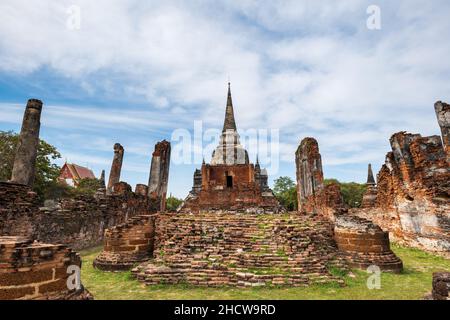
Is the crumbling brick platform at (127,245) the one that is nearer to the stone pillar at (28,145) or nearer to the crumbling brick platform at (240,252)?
the crumbling brick platform at (240,252)

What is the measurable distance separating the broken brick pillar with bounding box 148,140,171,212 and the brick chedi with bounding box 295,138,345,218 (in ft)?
26.1

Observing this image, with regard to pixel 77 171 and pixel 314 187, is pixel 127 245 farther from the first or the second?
pixel 77 171

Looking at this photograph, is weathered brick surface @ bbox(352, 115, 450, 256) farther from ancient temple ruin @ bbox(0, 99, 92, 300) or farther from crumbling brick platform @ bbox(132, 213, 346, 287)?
ancient temple ruin @ bbox(0, 99, 92, 300)

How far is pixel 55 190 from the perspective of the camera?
24.7m

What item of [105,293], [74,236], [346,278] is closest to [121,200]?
[74,236]

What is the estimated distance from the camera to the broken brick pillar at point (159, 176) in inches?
629

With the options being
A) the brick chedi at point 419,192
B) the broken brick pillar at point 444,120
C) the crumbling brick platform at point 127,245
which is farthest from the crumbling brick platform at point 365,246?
the crumbling brick platform at point 127,245

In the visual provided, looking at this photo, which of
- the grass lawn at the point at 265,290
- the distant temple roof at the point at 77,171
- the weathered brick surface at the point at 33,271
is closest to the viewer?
the weathered brick surface at the point at 33,271

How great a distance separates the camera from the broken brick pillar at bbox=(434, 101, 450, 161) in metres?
9.36

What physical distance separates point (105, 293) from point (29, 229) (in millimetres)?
4827

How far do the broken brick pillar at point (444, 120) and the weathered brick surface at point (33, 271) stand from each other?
11.0 meters

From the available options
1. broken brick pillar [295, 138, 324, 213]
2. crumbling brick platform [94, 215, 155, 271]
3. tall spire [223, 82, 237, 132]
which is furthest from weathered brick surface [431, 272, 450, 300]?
tall spire [223, 82, 237, 132]

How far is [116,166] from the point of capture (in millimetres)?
16922
